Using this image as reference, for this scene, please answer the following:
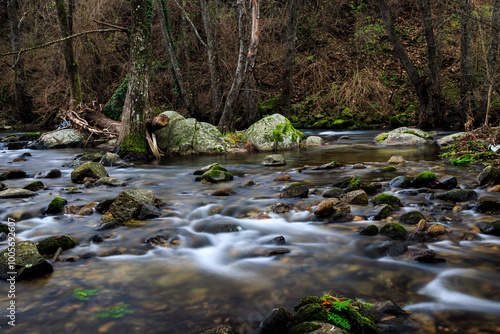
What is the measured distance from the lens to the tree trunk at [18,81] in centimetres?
2122

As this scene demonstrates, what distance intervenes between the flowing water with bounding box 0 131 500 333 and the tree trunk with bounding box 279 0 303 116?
41.4 ft

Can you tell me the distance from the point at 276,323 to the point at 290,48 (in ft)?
53.7

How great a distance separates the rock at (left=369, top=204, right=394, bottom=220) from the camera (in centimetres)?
467

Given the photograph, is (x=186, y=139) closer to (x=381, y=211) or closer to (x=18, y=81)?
(x=381, y=211)

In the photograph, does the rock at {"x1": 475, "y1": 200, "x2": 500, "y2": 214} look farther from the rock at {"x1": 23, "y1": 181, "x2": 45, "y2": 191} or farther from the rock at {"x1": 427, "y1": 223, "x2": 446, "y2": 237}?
the rock at {"x1": 23, "y1": 181, "x2": 45, "y2": 191}

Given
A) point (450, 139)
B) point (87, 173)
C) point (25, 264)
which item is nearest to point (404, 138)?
point (450, 139)

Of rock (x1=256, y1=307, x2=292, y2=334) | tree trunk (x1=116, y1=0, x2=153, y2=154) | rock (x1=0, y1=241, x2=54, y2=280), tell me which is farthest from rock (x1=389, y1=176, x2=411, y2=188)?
tree trunk (x1=116, y1=0, x2=153, y2=154)

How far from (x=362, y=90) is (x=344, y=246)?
15.5m

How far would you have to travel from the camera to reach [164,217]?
511cm

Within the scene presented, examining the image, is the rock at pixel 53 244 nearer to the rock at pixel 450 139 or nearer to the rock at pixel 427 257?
the rock at pixel 427 257

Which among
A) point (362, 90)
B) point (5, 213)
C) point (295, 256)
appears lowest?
point (295, 256)

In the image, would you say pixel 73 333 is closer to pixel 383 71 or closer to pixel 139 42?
pixel 139 42

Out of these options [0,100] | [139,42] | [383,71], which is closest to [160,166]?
[139,42]

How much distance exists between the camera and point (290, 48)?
687 inches
